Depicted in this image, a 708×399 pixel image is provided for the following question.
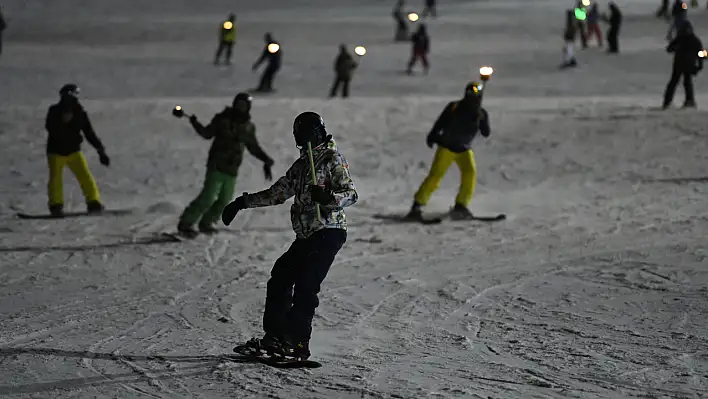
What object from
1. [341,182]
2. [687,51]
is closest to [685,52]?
[687,51]

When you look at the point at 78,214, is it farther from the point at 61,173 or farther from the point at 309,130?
the point at 309,130

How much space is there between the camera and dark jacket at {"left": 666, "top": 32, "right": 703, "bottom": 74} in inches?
733

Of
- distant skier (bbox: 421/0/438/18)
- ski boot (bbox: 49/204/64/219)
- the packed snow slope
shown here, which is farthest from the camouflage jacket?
distant skier (bbox: 421/0/438/18)

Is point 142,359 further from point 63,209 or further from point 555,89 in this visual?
point 555,89

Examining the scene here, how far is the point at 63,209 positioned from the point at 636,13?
2697 cm

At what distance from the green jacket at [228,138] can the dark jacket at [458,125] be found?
2.23m

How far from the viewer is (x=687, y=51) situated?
18.6 meters

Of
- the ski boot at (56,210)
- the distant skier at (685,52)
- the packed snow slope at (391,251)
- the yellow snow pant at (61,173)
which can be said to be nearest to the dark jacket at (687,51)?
the distant skier at (685,52)

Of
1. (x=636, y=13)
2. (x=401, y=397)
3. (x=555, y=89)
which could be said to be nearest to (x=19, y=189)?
(x=401, y=397)

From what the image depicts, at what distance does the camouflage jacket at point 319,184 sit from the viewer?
6.51 meters

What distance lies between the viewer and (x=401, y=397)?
5996 millimetres

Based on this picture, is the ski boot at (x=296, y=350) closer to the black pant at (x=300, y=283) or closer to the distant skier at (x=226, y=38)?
the black pant at (x=300, y=283)

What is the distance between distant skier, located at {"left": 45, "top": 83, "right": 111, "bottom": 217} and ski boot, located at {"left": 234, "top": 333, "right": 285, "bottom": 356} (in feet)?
21.0

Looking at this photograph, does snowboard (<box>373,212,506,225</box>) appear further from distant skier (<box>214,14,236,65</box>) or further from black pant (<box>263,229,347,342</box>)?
distant skier (<box>214,14,236,65</box>)
